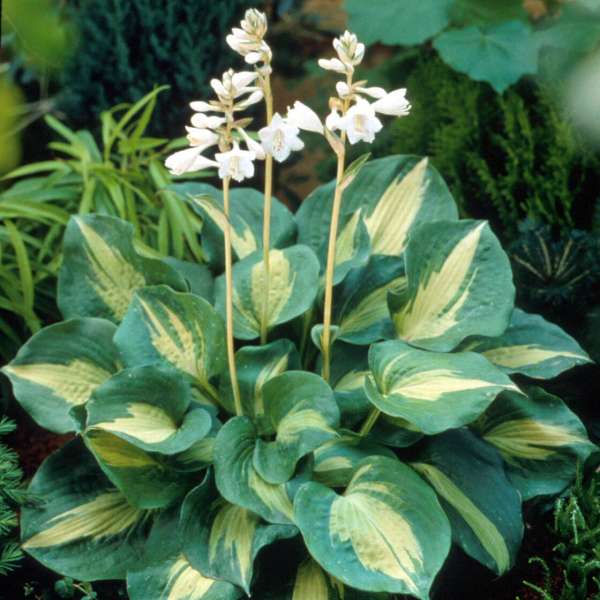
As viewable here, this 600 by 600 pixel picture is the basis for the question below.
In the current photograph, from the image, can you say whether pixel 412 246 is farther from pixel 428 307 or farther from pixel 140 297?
pixel 140 297

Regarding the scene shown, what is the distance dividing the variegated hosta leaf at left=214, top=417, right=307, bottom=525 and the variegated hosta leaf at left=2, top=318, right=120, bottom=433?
1.28 feet

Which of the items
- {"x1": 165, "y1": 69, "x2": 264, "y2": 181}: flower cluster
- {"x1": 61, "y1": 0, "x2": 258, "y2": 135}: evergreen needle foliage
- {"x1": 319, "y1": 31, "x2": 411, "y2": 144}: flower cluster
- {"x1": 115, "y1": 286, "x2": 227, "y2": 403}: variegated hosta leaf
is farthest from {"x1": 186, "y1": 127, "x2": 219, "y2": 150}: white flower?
{"x1": 61, "y1": 0, "x2": 258, "y2": 135}: evergreen needle foliage

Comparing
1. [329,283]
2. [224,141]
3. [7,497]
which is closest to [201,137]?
[224,141]

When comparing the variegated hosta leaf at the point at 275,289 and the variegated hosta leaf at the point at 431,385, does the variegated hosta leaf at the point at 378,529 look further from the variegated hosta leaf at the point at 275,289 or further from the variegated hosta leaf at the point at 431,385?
the variegated hosta leaf at the point at 275,289

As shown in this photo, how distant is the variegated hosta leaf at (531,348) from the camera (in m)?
2.13

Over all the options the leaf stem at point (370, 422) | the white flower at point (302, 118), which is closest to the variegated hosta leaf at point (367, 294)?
the leaf stem at point (370, 422)

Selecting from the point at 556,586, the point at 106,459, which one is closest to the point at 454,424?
the point at 556,586

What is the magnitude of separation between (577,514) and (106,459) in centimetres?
103

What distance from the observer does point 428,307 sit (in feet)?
7.09

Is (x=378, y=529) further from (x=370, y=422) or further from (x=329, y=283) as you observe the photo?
(x=329, y=283)

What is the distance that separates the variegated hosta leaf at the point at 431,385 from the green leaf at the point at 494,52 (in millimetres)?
1203

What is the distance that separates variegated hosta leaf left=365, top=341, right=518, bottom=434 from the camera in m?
1.78

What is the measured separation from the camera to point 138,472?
1.96 m

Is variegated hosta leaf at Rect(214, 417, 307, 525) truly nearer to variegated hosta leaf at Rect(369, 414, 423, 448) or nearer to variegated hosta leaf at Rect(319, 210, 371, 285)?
variegated hosta leaf at Rect(369, 414, 423, 448)
